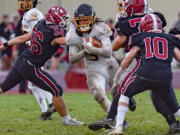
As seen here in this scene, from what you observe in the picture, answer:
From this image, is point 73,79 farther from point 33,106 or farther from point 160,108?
point 160,108

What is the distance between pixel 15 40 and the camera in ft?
20.7

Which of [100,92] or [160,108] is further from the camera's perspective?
[100,92]

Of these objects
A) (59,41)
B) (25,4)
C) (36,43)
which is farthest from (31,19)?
(59,41)

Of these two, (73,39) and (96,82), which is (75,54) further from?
(96,82)

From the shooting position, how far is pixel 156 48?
16.2ft

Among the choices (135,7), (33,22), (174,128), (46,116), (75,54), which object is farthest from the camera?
(33,22)

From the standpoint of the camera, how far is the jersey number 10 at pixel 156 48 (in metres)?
4.94

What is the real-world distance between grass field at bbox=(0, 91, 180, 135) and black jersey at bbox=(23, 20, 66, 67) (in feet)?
2.84

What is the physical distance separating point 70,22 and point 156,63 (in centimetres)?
155

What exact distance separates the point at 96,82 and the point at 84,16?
914 mm

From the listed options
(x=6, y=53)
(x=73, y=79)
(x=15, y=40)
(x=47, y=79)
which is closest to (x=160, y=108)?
(x=47, y=79)

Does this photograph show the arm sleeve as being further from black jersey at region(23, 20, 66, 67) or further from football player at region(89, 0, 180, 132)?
football player at region(89, 0, 180, 132)

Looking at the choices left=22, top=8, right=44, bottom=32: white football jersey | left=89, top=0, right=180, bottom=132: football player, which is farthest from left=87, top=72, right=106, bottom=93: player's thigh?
left=22, top=8, right=44, bottom=32: white football jersey

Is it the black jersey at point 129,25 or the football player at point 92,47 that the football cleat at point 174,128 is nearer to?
the football player at point 92,47
